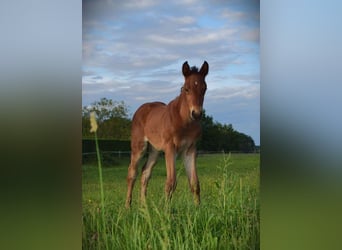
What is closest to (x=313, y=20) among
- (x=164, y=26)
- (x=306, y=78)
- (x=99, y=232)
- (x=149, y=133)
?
(x=306, y=78)

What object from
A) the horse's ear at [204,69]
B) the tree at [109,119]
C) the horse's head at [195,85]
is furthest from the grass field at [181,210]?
the horse's ear at [204,69]

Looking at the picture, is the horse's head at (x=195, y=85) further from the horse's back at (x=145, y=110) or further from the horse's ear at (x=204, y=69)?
the horse's back at (x=145, y=110)

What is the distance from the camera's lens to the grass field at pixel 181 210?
6.33 feet

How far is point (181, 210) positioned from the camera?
1983 mm

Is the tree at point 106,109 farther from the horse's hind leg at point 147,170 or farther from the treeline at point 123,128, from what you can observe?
the horse's hind leg at point 147,170

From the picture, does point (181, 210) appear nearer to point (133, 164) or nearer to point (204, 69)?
point (133, 164)

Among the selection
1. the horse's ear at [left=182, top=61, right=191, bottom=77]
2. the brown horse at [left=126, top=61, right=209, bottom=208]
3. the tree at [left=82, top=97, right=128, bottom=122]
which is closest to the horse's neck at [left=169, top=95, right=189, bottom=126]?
the brown horse at [left=126, top=61, right=209, bottom=208]

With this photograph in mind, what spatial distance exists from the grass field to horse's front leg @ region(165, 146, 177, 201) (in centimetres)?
2

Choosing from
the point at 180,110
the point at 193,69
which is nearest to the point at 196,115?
the point at 180,110

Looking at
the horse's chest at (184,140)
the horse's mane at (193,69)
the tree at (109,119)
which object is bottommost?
the horse's chest at (184,140)

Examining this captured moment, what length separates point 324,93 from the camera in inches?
76.3

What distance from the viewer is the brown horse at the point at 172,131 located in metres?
1.97

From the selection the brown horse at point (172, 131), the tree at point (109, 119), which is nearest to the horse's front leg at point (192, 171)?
the brown horse at point (172, 131)

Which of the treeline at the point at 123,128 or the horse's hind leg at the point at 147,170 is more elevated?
the treeline at the point at 123,128
